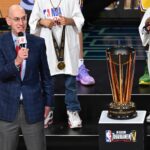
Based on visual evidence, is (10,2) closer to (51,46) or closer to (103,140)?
(51,46)

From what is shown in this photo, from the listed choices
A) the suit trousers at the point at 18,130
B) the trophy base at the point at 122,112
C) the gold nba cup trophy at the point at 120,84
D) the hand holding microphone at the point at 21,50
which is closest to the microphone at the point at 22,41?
the hand holding microphone at the point at 21,50

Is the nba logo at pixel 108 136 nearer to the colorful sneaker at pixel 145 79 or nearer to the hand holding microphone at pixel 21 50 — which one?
the hand holding microphone at pixel 21 50

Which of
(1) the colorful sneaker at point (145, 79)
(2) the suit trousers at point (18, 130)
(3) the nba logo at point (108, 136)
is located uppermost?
(2) the suit trousers at point (18, 130)

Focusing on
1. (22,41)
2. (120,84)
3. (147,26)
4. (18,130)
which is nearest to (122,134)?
(120,84)

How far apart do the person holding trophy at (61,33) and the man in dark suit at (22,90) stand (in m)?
1.13

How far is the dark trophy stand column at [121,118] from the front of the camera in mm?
5141

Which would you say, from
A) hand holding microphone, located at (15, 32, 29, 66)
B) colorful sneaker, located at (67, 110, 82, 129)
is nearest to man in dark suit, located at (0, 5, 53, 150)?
hand holding microphone, located at (15, 32, 29, 66)

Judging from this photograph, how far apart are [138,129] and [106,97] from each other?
3.93 ft

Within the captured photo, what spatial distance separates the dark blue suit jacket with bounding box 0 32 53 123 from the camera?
4.56 meters

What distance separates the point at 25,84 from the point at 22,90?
5cm

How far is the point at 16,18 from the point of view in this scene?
4492 millimetres

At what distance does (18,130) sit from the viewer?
4.66 m

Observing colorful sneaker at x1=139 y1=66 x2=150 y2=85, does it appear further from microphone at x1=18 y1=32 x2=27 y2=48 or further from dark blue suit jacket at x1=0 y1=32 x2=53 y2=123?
microphone at x1=18 y1=32 x2=27 y2=48

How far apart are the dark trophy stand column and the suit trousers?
704mm
